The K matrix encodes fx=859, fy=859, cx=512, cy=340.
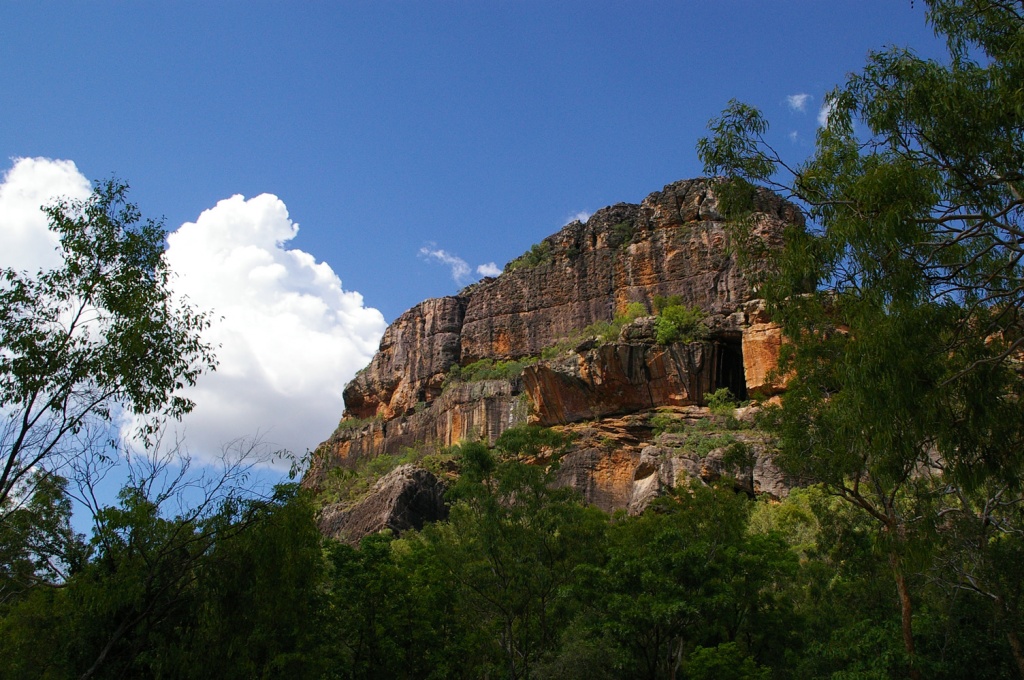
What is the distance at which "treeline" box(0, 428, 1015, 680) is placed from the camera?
13.4 meters

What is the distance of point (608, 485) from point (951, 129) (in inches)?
1187

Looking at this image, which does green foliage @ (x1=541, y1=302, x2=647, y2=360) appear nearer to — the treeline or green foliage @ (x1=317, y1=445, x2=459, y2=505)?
green foliage @ (x1=317, y1=445, x2=459, y2=505)

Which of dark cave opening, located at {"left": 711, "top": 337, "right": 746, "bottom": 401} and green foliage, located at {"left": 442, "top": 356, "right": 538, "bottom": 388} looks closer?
dark cave opening, located at {"left": 711, "top": 337, "right": 746, "bottom": 401}

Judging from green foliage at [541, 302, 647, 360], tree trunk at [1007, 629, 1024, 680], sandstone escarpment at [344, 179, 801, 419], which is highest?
sandstone escarpment at [344, 179, 801, 419]

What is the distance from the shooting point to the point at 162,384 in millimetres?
13914

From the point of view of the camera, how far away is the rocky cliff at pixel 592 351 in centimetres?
4059

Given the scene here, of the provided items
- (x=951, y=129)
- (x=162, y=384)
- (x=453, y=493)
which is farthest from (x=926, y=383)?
(x=453, y=493)

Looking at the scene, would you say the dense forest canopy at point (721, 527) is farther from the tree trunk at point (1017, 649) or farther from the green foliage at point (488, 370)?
the green foliage at point (488, 370)

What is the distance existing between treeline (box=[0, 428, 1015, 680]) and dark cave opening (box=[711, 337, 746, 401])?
1802cm

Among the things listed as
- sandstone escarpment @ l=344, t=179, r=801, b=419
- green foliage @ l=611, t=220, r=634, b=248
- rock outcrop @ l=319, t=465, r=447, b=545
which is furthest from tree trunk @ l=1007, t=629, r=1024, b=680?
green foliage @ l=611, t=220, r=634, b=248

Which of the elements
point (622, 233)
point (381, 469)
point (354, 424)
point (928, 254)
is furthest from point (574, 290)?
point (928, 254)

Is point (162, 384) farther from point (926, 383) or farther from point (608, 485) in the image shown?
point (608, 485)

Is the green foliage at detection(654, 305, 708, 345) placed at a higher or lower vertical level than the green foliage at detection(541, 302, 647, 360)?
lower

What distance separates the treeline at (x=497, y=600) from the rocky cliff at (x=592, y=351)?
13224 millimetres
